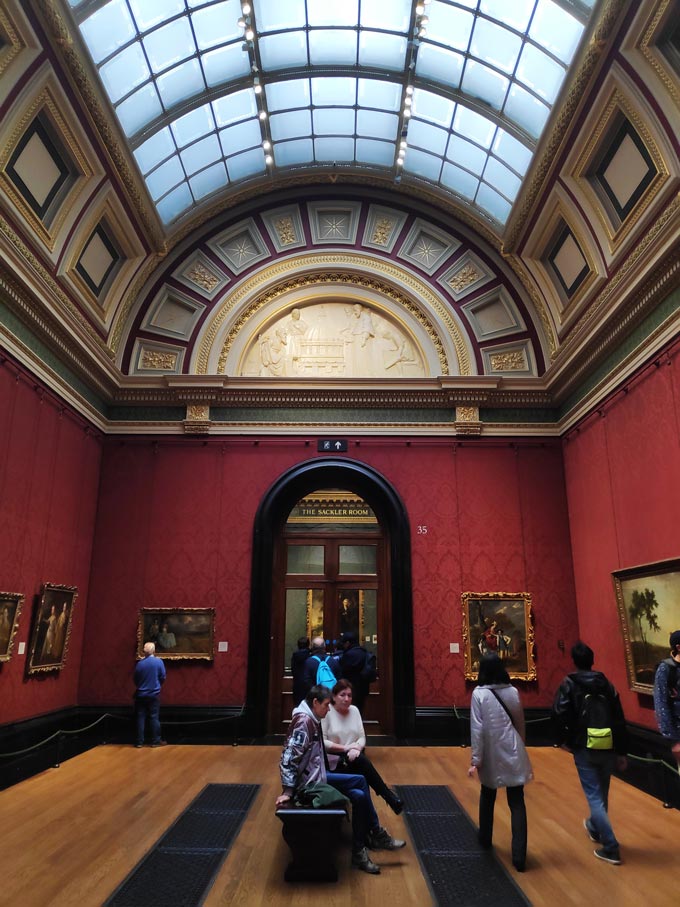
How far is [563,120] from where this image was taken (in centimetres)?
960

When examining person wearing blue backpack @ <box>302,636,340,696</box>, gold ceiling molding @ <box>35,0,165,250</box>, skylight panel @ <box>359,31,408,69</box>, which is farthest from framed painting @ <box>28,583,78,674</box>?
skylight panel @ <box>359,31,408,69</box>

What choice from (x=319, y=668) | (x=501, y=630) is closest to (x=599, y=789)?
(x=319, y=668)

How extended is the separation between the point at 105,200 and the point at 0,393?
4317 millimetres

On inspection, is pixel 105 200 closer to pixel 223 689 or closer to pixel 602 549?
pixel 223 689

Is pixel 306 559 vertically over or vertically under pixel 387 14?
under

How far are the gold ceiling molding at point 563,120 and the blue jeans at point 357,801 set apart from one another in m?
9.34

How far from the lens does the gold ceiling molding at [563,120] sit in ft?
26.1

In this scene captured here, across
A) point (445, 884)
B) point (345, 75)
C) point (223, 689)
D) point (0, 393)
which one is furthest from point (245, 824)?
point (345, 75)

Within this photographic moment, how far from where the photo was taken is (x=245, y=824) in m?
6.54

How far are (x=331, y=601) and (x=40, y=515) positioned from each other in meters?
5.92

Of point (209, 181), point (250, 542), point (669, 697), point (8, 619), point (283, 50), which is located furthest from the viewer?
point (209, 181)

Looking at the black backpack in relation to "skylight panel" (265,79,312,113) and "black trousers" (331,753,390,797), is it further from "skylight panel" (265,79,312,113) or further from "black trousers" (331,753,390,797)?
"skylight panel" (265,79,312,113)

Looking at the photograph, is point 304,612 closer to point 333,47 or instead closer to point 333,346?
point 333,346

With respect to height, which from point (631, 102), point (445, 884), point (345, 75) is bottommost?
point (445, 884)
